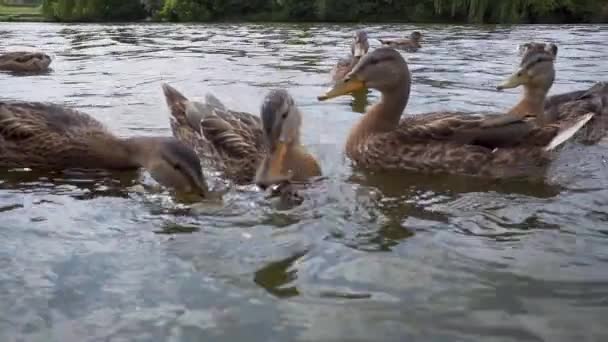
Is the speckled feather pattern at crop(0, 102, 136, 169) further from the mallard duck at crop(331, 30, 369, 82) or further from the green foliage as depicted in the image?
the green foliage

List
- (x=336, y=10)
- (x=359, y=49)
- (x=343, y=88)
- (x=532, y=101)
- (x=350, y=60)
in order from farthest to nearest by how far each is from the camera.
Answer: (x=336, y=10), (x=359, y=49), (x=350, y=60), (x=532, y=101), (x=343, y=88)

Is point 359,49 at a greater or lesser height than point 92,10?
greater

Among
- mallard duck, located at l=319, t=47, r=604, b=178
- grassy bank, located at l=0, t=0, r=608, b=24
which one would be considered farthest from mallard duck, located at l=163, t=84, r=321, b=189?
grassy bank, located at l=0, t=0, r=608, b=24

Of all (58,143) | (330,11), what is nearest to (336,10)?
(330,11)

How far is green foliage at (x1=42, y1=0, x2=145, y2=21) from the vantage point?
5478 cm

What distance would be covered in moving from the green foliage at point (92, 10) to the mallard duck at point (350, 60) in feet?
148

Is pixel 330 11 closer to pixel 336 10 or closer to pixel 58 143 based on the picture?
pixel 336 10

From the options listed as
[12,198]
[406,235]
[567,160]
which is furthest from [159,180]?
[567,160]

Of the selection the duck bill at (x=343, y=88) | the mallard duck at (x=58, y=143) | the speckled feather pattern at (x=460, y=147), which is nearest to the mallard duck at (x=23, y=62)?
the mallard duck at (x=58, y=143)

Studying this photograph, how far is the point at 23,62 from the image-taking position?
492 inches

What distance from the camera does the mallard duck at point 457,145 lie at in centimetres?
572

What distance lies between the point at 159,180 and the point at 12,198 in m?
1.05

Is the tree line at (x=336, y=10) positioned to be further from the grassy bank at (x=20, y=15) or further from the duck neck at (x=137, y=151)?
the duck neck at (x=137, y=151)

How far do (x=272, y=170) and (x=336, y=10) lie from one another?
49251mm
